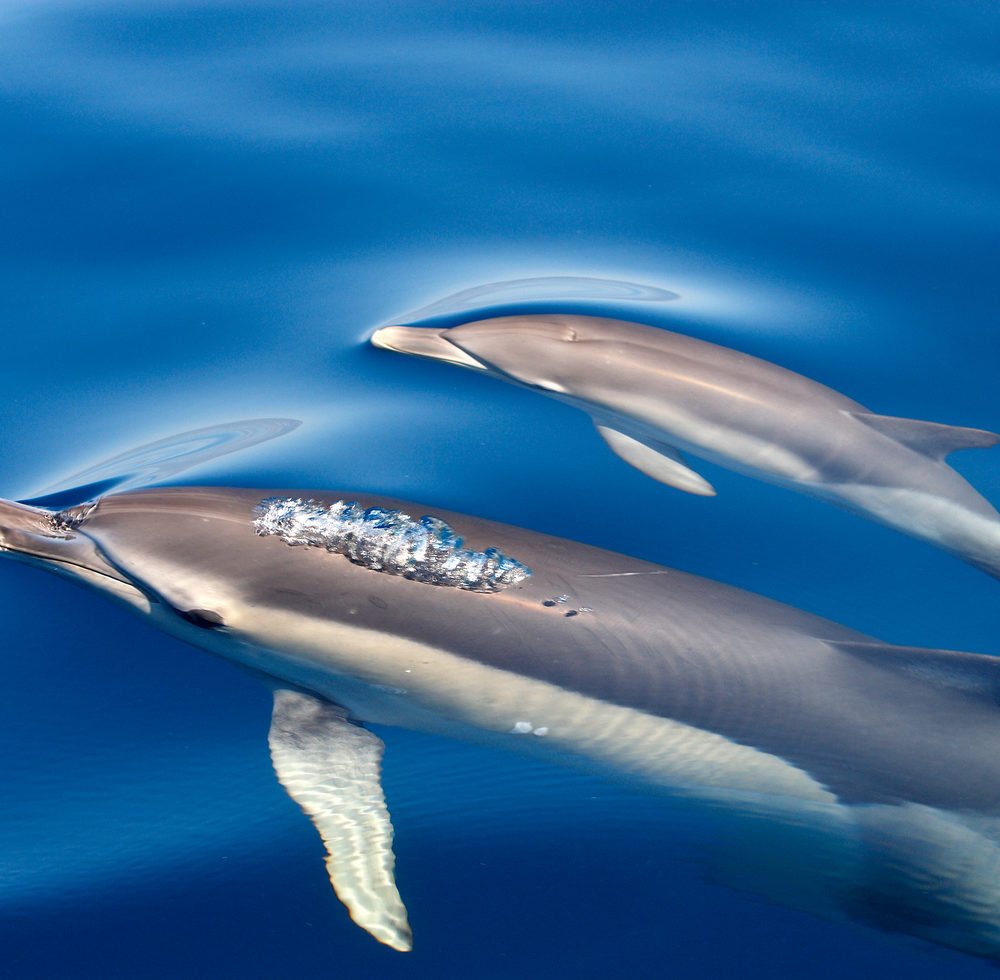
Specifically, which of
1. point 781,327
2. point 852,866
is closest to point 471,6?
point 781,327

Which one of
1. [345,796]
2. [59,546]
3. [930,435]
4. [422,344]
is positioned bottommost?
[345,796]

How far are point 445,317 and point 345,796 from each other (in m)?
2.91

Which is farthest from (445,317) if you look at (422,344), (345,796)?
(345,796)

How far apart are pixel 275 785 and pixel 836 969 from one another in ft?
5.54

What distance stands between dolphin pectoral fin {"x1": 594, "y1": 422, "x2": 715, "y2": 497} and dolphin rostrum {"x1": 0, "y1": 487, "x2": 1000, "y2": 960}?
116 cm

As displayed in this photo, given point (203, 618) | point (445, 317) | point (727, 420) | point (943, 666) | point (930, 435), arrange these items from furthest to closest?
point (445, 317)
point (727, 420)
point (930, 435)
point (203, 618)
point (943, 666)

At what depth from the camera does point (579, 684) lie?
132 inches

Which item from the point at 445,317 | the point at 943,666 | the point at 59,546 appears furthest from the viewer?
the point at 445,317

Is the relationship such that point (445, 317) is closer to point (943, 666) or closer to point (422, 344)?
point (422, 344)

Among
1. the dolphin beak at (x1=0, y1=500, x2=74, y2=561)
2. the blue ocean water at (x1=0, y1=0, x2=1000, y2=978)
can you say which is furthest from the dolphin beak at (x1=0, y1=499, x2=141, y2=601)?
the blue ocean water at (x1=0, y1=0, x2=1000, y2=978)

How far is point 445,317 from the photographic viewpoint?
18.2ft

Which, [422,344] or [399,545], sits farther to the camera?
[422,344]

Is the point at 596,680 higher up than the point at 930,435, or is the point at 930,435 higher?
the point at 930,435

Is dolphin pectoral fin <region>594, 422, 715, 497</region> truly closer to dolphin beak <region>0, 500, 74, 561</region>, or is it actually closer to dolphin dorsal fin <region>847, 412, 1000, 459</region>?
dolphin dorsal fin <region>847, 412, 1000, 459</region>
